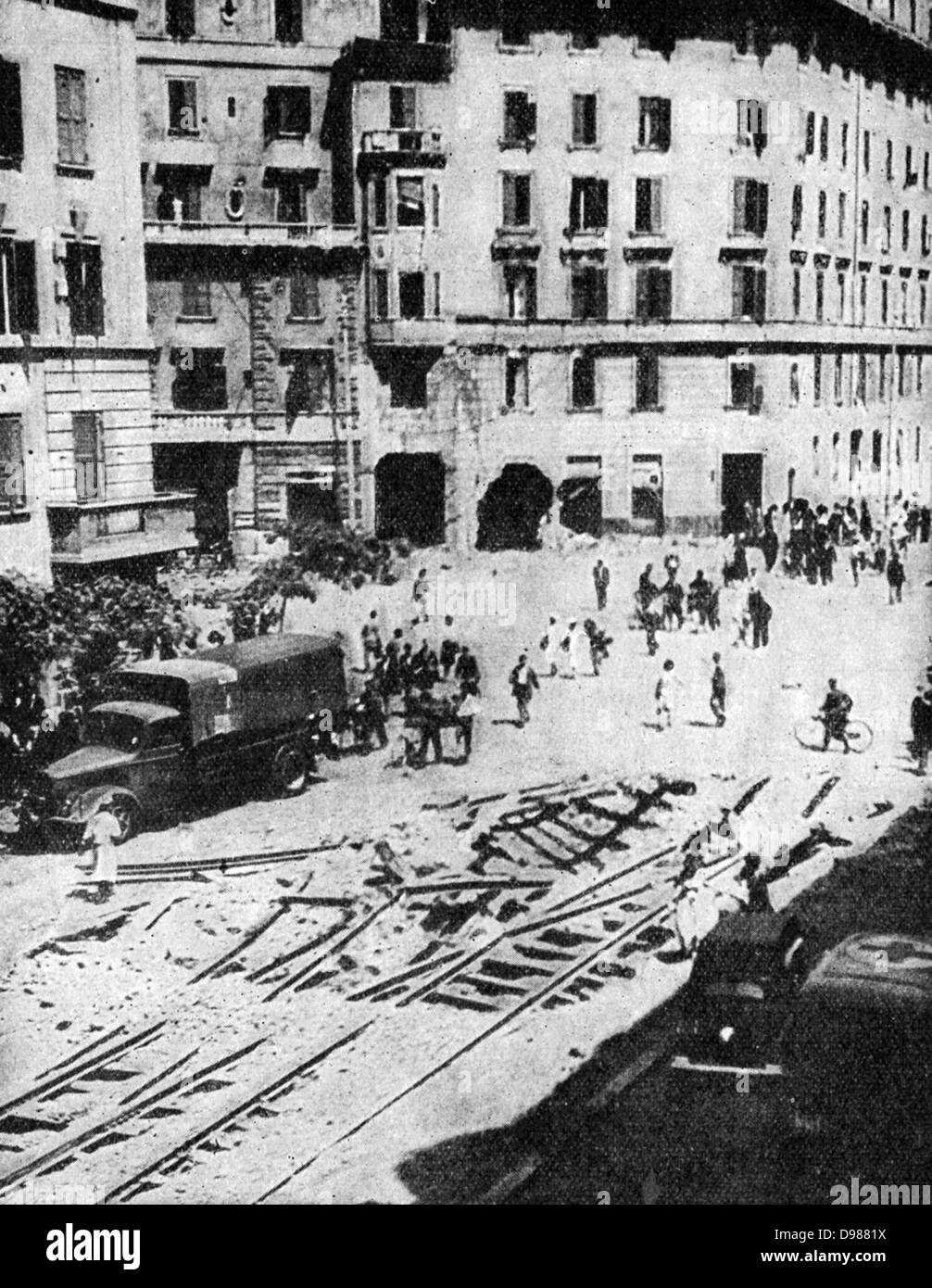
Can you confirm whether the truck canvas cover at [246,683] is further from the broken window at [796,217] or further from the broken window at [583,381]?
the broken window at [796,217]

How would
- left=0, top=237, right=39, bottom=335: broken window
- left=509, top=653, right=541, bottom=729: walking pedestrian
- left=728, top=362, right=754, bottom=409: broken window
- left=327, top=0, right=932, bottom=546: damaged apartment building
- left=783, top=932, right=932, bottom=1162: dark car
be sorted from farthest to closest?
1. left=728, top=362, right=754, bottom=409: broken window
2. left=509, top=653, right=541, bottom=729: walking pedestrian
3. left=327, top=0, right=932, bottom=546: damaged apartment building
4. left=0, top=237, right=39, bottom=335: broken window
5. left=783, top=932, right=932, bottom=1162: dark car

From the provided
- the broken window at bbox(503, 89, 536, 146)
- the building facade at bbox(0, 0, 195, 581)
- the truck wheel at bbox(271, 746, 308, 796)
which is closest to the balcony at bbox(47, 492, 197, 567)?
the building facade at bbox(0, 0, 195, 581)

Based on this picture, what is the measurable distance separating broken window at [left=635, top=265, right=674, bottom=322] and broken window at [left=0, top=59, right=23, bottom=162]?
5163mm

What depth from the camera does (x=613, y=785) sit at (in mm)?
12469

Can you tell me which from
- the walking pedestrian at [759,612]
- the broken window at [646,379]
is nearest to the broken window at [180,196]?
the broken window at [646,379]

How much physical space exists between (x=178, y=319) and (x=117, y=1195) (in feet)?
21.9

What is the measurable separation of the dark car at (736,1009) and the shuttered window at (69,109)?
25.9 feet

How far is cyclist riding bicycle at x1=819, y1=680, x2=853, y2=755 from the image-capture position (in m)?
12.4

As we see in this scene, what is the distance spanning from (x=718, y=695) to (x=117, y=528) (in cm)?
524

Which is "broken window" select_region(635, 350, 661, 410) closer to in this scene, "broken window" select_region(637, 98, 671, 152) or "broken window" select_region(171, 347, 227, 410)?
"broken window" select_region(637, 98, 671, 152)

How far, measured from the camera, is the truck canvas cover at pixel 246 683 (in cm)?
1204

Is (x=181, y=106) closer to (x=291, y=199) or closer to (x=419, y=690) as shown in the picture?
(x=291, y=199)

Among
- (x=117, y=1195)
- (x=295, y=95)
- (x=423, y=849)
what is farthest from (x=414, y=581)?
(x=117, y=1195)

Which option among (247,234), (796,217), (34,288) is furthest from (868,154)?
(34,288)
